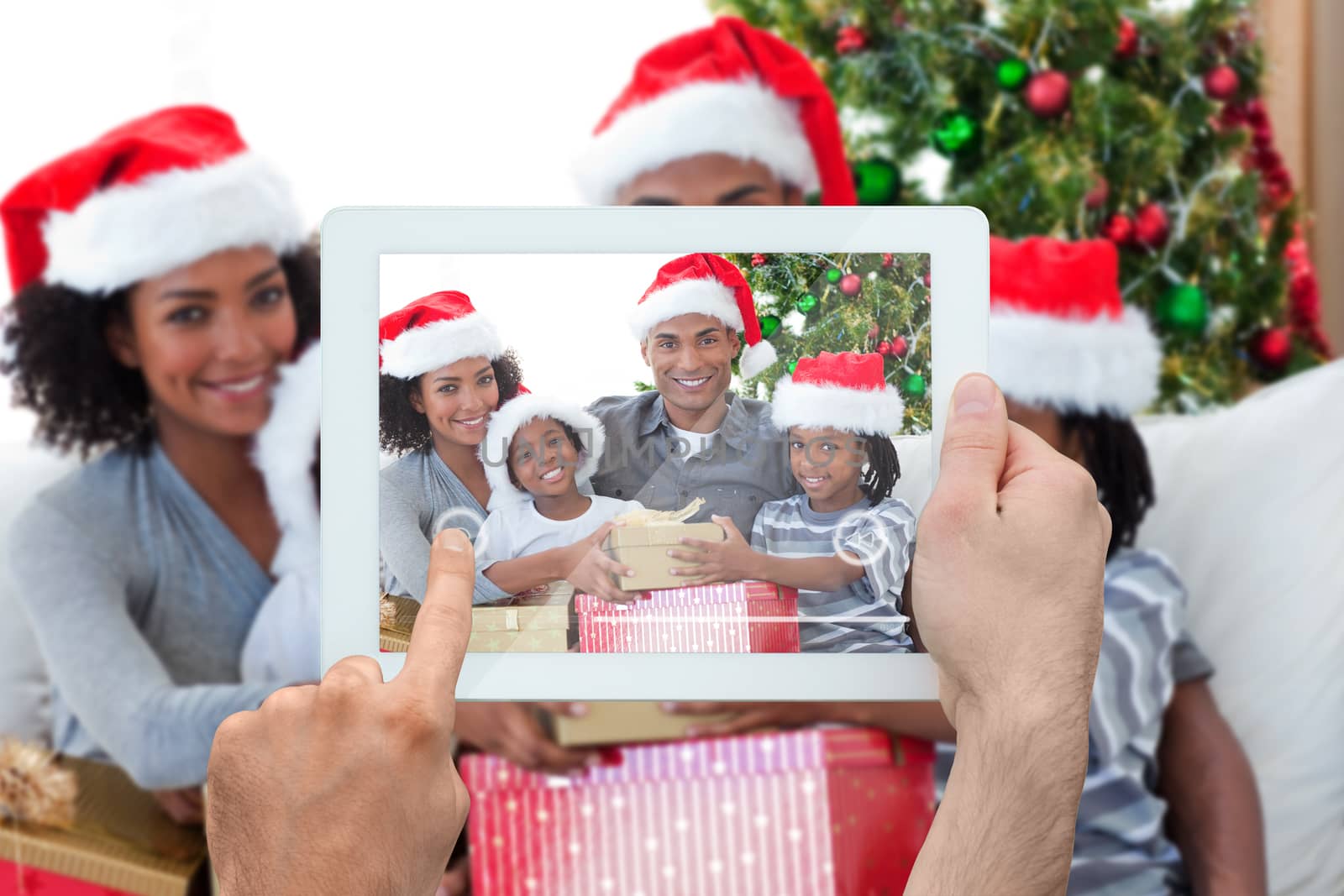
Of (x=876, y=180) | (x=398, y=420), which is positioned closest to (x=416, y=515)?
(x=398, y=420)

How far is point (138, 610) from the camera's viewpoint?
116 centimetres

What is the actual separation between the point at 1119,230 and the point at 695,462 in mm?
1155

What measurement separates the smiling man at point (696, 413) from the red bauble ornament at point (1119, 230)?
1098 mm

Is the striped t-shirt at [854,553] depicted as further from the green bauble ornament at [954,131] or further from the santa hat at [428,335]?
the green bauble ornament at [954,131]

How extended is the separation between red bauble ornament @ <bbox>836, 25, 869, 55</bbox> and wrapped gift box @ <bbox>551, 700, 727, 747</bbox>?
1114mm

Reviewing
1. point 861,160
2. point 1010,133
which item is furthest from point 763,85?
point 1010,133

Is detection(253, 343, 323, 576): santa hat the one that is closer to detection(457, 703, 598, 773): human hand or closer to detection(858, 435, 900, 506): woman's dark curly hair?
detection(457, 703, 598, 773): human hand

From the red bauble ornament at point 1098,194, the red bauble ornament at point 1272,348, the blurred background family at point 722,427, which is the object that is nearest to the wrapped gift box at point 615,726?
the blurred background family at point 722,427

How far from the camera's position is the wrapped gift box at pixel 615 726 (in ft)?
3.22

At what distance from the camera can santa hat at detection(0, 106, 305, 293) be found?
1098mm

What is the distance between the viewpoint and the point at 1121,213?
1.50 metres

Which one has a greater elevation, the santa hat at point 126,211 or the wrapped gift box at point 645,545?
the santa hat at point 126,211

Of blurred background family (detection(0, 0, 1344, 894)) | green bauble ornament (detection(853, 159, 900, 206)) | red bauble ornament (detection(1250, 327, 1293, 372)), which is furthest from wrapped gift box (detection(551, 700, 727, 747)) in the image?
red bauble ornament (detection(1250, 327, 1293, 372))

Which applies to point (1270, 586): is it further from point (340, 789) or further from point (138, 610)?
point (138, 610)
